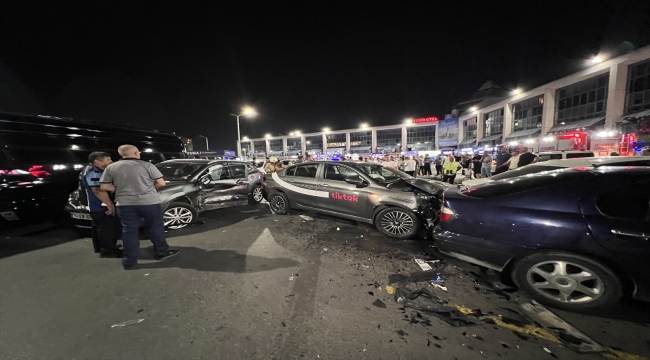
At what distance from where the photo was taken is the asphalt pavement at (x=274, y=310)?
80.0 inches

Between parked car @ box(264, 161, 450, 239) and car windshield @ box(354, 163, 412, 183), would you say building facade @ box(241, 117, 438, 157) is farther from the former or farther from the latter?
car windshield @ box(354, 163, 412, 183)

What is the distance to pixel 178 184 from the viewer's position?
518 centimetres

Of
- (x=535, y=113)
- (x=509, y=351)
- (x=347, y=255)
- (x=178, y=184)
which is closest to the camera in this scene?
(x=509, y=351)

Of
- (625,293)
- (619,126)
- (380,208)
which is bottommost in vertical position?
(625,293)

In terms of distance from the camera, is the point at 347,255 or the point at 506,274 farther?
the point at 347,255

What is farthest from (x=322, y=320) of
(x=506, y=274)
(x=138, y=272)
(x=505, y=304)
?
(x=138, y=272)

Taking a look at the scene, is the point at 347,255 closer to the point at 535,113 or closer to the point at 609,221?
the point at 609,221

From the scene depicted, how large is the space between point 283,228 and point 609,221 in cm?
455

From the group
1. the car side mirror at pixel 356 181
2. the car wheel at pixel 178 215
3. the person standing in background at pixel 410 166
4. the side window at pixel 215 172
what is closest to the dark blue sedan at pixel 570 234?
the car side mirror at pixel 356 181

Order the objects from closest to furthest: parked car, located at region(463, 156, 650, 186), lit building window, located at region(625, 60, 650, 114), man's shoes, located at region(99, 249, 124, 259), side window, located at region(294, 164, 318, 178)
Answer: man's shoes, located at region(99, 249, 124, 259) < parked car, located at region(463, 156, 650, 186) < side window, located at region(294, 164, 318, 178) < lit building window, located at region(625, 60, 650, 114)

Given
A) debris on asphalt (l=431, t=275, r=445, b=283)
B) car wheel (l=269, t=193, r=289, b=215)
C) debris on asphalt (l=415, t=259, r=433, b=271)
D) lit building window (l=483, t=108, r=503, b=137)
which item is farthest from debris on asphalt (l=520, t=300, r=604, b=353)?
lit building window (l=483, t=108, r=503, b=137)

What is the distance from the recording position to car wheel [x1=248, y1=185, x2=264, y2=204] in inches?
294

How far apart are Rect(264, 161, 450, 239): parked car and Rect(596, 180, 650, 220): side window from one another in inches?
88.0

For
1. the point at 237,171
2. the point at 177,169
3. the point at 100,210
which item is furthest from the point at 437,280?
the point at 177,169
